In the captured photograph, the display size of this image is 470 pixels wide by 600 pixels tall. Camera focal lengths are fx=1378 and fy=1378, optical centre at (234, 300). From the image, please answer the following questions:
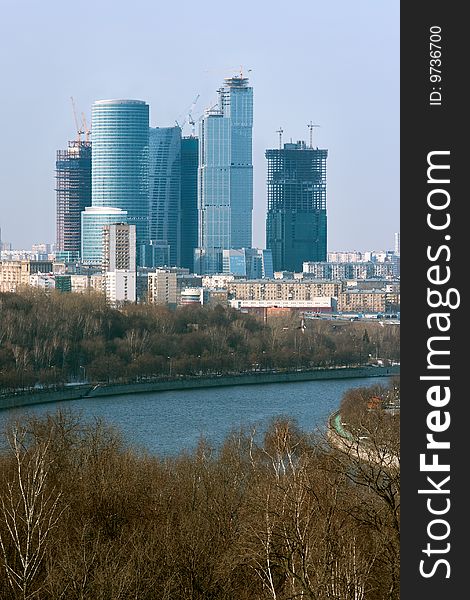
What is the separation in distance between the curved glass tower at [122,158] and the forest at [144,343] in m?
25.8

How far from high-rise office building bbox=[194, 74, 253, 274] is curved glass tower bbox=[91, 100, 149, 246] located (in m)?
3.65

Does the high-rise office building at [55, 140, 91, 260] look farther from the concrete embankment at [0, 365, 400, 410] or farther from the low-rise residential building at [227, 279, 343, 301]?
the concrete embankment at [0, 365, 400, 410]

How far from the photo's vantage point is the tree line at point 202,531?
336cm

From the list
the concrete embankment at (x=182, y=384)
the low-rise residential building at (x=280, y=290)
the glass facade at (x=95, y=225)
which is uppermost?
the glass facade at (x=95, y=225)

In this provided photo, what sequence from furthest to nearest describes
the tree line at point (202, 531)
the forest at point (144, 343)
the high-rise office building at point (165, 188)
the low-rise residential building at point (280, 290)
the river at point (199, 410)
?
1. the high-rise office building at point (165, 188)
2. the low-rise residential building at point (280, 290)
3. the forest at point (144, 343)
4. the river at point (199, 410)
5. the tree line at point (202, 531)

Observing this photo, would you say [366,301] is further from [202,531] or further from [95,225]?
[202,531]

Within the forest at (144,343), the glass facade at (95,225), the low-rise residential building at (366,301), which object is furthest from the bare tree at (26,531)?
the glass facade at (95,225)

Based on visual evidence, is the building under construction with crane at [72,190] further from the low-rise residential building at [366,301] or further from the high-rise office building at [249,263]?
the low-rise residential building at [366,301]

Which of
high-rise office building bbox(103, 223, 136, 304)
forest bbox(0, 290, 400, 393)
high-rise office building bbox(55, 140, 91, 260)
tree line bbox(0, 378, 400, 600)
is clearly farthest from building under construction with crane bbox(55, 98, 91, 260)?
tree line bbox(0, 378, 400, 600)

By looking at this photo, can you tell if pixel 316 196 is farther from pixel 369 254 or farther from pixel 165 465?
pixel 165 465

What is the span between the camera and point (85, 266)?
43.7 metres

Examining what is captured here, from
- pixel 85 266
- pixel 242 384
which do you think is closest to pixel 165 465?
pixel 242 384

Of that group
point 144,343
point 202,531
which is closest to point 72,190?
point 144,343

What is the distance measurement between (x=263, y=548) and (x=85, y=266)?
40520 mm
